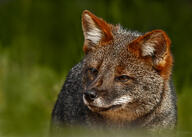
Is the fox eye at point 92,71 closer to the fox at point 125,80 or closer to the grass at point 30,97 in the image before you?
the fox at point 125,80

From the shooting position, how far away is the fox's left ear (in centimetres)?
644

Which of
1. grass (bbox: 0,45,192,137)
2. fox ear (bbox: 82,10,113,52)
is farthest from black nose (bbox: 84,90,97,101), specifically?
grass (bbox: 0,45,192,137)

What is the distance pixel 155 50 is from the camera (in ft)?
21.4

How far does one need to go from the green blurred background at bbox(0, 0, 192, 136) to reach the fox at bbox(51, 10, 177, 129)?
1.91m

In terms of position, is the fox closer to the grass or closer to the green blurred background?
the grass

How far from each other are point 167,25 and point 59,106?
10.8 ft

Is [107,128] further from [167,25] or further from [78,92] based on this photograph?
[167,25]

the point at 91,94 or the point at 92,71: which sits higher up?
the point at 92,71

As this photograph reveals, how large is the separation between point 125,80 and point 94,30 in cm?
75

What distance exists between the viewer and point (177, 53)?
975 cm

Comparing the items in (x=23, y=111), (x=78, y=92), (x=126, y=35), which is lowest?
(x=23, y=111)

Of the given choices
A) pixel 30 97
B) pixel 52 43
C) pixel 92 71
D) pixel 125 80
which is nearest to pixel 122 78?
pixel 125 80

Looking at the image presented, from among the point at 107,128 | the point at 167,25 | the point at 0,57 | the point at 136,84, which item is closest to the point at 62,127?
the point at 107,128

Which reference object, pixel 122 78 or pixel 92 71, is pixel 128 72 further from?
pixel 92 71
